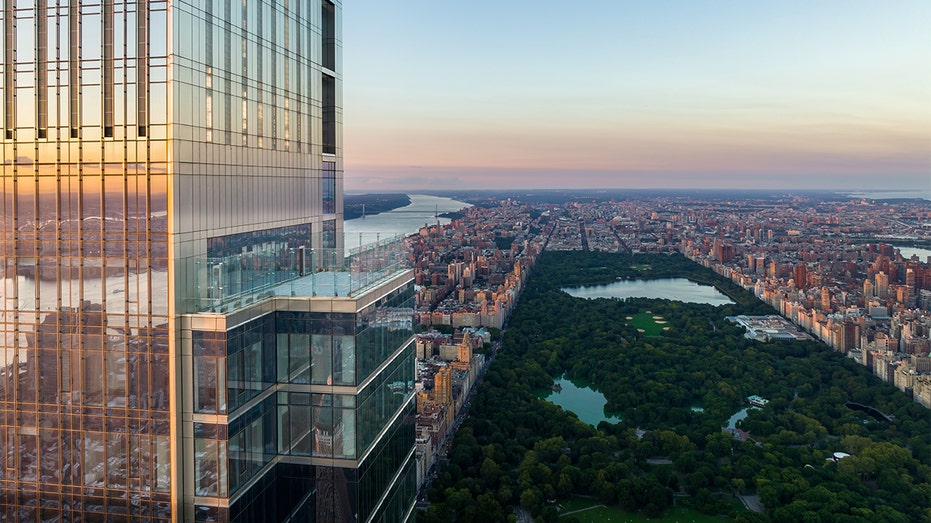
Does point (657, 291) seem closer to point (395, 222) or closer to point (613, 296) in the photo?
point (613, 296)

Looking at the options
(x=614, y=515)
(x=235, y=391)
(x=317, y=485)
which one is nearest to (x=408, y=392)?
(x=317, y=485)

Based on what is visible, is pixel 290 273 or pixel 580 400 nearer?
pixel 290 273

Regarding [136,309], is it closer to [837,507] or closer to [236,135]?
[236,135]

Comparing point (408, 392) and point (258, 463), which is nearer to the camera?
point (258, 463)

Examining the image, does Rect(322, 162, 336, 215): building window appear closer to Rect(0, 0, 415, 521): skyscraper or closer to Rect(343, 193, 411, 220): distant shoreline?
Rect(0, 0, 415, 521): skyscraper

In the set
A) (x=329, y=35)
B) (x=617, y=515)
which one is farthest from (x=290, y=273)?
(x=617, y=515)

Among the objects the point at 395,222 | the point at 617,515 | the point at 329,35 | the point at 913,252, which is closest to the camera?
the point at 329,35
